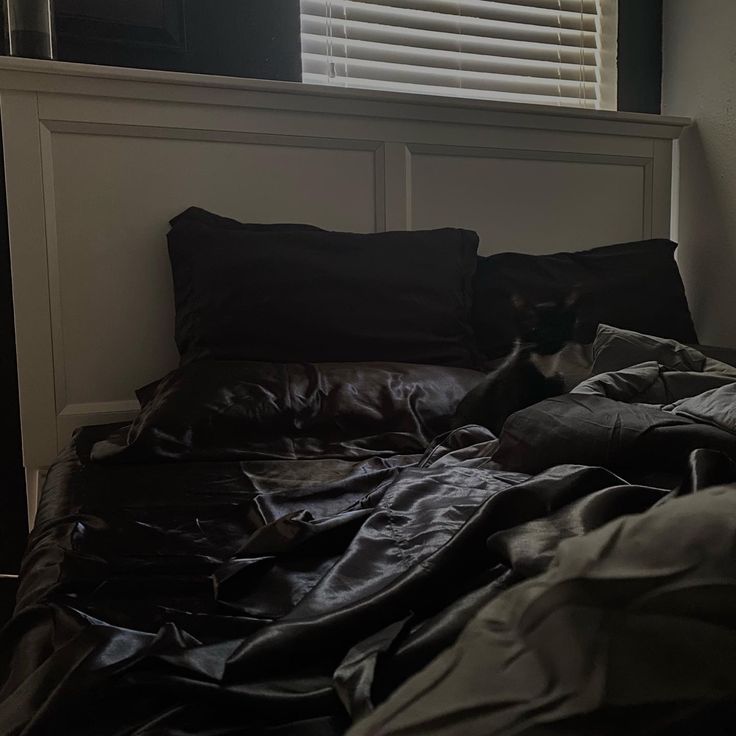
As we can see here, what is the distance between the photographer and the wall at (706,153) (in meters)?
2.34

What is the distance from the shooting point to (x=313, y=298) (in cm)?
171

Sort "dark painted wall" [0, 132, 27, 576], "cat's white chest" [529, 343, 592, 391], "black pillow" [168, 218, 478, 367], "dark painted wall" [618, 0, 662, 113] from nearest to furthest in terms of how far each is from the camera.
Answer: "cat's white chest" [529, 343, 592, 391], "black pillow" [168, 218, 478, 367], "dark painted wall" [0, 132, 27, 576], "dark painted wall" [618, 0, 662, 113]

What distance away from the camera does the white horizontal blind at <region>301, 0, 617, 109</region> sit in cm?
227

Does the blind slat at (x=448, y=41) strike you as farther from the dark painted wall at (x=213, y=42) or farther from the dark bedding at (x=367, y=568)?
the dark bedding at (x=367, y=568)

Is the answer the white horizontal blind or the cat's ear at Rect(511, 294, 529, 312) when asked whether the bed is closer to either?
the cat's ear at Rect(511, 294, 529, 312)

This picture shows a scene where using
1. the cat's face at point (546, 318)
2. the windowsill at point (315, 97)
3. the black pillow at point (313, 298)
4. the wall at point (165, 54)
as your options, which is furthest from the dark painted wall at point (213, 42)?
the cat's face at point (546, 318)

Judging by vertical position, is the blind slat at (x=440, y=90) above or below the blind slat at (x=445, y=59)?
below

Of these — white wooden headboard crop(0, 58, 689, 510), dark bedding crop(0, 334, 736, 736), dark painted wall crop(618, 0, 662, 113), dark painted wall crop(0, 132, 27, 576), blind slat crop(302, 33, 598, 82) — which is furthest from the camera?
dark painted wall crop(618, 0, 662, 113)

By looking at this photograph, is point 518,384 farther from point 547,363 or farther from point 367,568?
point 367,568

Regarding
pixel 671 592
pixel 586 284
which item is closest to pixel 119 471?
pixel 671 592

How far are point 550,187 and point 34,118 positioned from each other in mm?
1418

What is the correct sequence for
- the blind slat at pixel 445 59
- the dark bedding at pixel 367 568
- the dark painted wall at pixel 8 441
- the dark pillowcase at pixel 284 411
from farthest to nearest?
the blind slat at pixel 445 59, the dark painted wall at pixel 8 441, the dark pillowcase at pixel 284 411, the dark bedding at pixel 367 568

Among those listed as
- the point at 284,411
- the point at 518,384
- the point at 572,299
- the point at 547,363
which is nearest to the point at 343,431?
the point at 284,411

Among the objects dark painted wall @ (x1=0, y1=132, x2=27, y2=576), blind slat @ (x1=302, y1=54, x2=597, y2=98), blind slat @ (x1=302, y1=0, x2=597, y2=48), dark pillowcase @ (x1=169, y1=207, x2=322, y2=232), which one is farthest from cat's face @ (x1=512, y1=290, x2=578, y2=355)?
dark painted wall @ (x1=0, y1=132, x2=27, y2=576)
